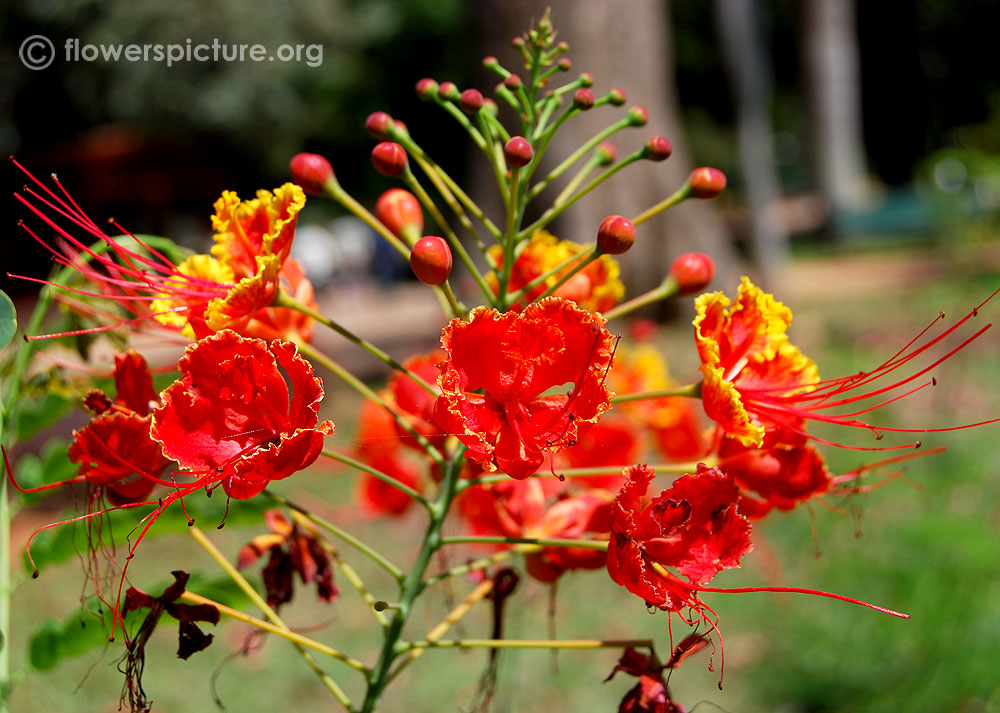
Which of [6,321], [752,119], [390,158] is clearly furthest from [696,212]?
[6,321]

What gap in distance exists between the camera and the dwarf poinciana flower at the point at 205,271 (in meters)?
0.97

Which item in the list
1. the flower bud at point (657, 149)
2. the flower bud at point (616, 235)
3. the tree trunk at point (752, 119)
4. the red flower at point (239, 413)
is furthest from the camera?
the tree trunk at point (752, 119)

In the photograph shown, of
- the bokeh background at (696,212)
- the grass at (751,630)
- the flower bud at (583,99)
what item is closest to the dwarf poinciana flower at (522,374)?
the flower bud at (583,99)

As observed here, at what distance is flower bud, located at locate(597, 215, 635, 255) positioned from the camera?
0.97 meters

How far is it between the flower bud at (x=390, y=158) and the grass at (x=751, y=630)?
181 centimetres

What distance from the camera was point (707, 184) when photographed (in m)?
1.10

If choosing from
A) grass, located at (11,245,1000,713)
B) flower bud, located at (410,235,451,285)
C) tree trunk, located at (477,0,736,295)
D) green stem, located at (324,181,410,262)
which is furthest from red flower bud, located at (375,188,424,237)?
tree trunk, located at (477,0,736,295)

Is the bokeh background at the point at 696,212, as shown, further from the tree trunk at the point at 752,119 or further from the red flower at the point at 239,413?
the red flower at the point at 239,413

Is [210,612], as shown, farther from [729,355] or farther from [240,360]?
[729,355]

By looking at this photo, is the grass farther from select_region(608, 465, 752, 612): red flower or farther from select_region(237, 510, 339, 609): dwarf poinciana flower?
select_region(608, 465, 752, 612): red flower

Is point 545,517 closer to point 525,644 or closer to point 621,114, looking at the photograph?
point 525,644

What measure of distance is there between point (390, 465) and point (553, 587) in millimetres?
699

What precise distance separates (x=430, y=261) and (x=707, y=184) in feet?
1.34

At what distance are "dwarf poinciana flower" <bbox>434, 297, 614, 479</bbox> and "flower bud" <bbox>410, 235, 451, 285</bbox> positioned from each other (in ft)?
0.27
